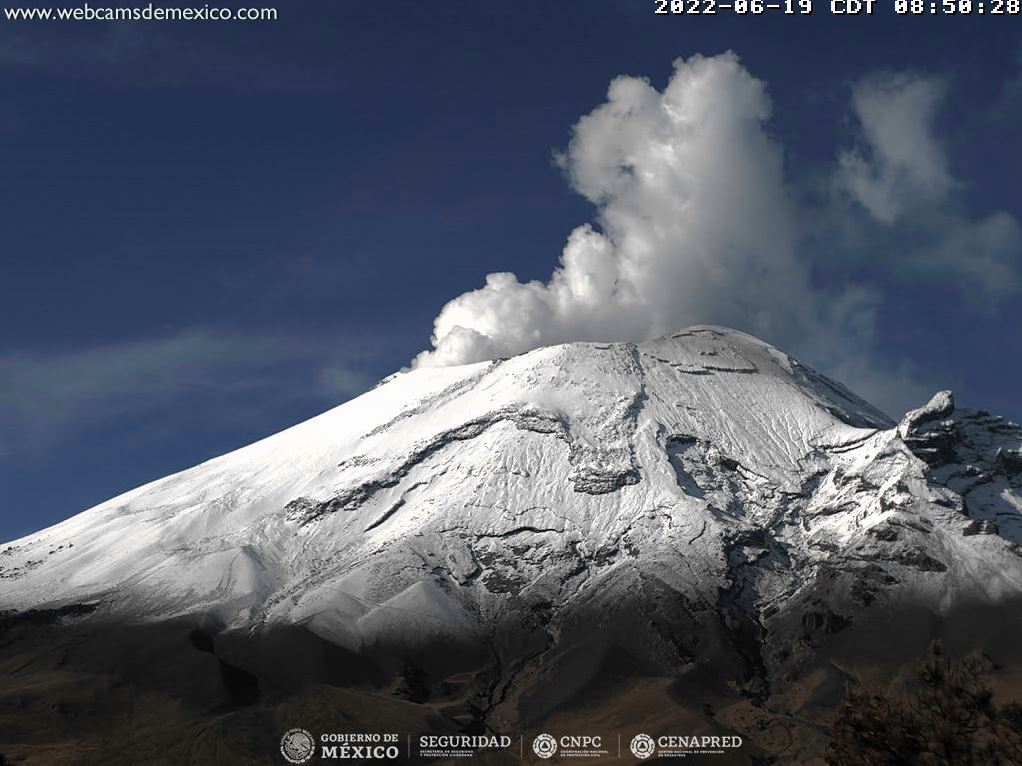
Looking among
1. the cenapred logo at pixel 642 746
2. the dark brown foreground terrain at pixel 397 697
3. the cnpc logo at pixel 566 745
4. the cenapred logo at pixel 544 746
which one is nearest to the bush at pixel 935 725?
the dark brown foreground terrain at pixel 397 697

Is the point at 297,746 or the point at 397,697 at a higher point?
the point at 397,697

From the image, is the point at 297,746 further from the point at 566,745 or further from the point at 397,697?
the point at 566,745

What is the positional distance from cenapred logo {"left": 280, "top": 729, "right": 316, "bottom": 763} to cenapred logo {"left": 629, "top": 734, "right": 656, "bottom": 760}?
4323 cm

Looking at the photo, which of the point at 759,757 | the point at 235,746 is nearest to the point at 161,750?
the point at 235,746

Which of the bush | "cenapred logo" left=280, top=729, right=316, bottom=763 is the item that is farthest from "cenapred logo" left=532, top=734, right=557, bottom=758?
the bush

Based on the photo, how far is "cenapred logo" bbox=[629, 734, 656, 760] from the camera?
15688cm

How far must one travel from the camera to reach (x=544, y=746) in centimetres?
16362

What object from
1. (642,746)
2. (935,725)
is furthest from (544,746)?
(935,725)

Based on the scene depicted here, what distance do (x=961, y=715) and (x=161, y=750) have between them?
126m

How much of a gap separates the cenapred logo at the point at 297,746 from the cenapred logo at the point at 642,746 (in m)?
43.2

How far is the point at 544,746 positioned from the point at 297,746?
115ft

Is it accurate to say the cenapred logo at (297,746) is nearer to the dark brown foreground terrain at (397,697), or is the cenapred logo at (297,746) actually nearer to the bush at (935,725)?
the dark brown foreground terrain at (397,697)

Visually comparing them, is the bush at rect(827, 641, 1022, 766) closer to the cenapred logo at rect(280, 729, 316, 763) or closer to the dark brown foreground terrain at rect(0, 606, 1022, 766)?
the dark brown foreground terrain at rect(0, 606, 1022, 766)

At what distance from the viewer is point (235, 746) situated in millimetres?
150625
